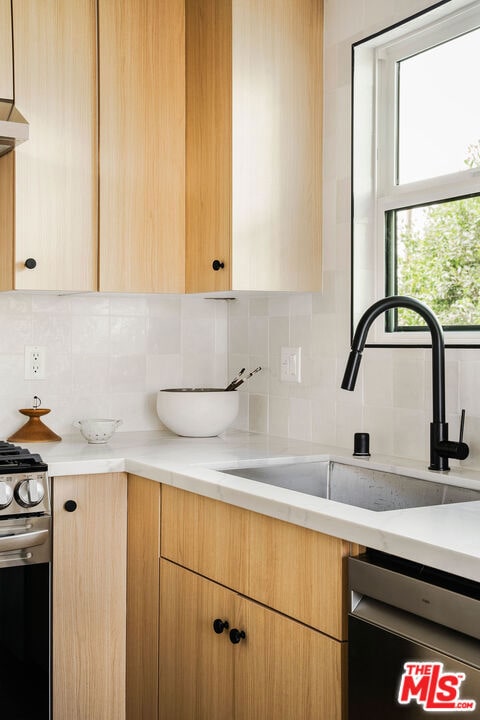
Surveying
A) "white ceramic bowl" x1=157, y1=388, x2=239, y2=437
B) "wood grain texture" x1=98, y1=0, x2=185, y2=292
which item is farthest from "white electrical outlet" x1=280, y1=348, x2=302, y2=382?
"wood grain texture" x1=98, y1=0, x2=185, y2=292

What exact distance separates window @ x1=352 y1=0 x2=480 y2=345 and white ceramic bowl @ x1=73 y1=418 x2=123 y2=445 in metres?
0.84

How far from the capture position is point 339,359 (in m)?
2.48

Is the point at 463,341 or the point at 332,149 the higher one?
the point at 332,149

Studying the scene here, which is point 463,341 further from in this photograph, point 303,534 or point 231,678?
point 231,678

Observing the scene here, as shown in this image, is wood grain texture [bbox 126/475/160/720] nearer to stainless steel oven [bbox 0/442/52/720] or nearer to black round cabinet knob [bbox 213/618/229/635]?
stainless steel oven [bbox 0/442/52/720]

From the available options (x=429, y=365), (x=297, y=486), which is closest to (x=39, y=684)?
(x=297, y=486)

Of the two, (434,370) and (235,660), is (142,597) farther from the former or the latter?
(434,370)

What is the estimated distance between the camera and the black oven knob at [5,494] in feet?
6.73

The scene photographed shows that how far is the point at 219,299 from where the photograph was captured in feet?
9.97

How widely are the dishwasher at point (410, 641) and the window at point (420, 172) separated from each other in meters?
0.86

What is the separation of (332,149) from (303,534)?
138 cm

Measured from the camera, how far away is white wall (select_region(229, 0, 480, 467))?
217 cm

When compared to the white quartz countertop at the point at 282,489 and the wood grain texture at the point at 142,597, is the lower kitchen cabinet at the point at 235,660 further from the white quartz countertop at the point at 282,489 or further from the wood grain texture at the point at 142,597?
the white quartz countertop at the point at 282,489

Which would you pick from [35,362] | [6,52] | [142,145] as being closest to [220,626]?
[35,362]
